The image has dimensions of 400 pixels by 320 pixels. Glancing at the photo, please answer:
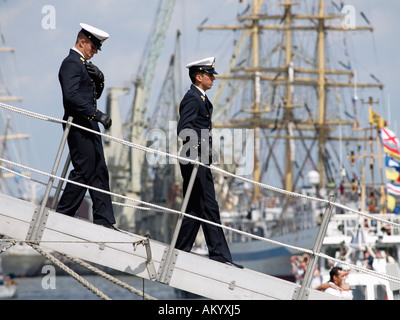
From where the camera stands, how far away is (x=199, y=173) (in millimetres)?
8492

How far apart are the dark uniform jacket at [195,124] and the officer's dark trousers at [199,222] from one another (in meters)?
0.22

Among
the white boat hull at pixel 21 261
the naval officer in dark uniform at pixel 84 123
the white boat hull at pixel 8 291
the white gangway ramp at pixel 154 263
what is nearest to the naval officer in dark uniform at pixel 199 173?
the white gangway ramp at pixel 154 263

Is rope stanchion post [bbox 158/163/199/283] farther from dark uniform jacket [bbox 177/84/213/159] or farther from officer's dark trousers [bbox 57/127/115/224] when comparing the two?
officer's dark trousers [bbox 57/127/115/224]

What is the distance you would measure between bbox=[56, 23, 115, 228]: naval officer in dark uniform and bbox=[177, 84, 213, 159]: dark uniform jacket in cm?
78

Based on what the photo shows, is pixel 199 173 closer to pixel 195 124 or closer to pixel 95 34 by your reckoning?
pixel 195 124

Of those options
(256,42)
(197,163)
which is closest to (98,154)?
(197,163)

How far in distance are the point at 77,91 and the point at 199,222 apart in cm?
173

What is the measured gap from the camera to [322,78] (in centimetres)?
8438

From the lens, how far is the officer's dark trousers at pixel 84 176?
27.6 ft

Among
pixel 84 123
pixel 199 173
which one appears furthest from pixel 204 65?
pixel 84 123

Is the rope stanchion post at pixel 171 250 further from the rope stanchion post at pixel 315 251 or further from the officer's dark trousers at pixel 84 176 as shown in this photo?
the rope stanchion post at pixel 315 251

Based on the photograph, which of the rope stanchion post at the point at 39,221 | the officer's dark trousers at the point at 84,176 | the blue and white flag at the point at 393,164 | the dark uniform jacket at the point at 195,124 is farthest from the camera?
the blue and white flag at the point at 393,164

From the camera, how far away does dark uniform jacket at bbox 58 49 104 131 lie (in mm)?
8234
